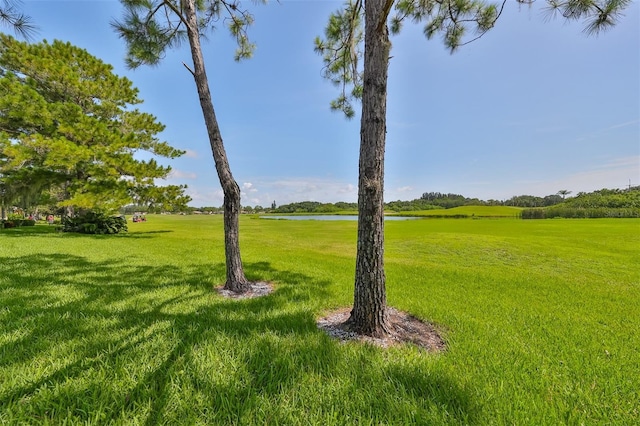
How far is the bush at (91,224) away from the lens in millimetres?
15203

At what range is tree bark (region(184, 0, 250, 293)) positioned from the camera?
4.52 m

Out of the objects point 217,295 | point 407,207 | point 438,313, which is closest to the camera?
point 438,313

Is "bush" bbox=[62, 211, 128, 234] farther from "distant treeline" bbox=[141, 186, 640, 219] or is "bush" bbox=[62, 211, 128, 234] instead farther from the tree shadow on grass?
the tree shadow on grass

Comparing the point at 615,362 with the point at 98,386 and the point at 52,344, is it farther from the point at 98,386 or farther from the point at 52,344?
the point at 52,344

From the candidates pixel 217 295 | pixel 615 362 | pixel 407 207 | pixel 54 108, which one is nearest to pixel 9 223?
pixel 54 108

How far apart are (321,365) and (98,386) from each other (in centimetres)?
159

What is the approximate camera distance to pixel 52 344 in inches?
87.4

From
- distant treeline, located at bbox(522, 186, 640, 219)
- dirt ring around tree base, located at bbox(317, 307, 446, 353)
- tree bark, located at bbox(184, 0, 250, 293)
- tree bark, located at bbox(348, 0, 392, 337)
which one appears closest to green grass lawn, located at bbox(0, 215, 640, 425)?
dirt ring around tree base, located at bbox(317, 307, 446, 353)

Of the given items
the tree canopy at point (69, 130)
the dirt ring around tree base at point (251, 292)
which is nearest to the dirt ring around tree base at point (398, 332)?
the dirt ring around tree base at point (251, 292)

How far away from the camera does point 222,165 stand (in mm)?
4574

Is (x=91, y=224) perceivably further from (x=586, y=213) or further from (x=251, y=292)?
(x=586, y=213)

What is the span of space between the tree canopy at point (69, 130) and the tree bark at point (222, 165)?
11.9 metres

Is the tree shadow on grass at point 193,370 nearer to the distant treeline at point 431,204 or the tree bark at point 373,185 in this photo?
the tree bark at point 373,185

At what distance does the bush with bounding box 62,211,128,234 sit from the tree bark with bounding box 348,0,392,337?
18442mm
